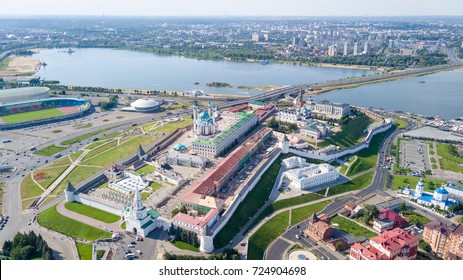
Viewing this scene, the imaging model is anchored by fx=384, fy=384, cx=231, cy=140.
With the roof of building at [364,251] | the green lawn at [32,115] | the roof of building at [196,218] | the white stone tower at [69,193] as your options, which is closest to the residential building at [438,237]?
the roof of building at [364,251]

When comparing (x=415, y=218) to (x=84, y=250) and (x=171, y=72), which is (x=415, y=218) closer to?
(x=84, y=250)

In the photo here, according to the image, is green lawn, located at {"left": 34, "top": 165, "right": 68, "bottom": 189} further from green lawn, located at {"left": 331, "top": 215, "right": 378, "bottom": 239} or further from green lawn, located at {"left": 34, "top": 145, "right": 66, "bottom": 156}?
green lawn, located at {"left": 331, "top": 215, "right": 378, "bottom": 239}

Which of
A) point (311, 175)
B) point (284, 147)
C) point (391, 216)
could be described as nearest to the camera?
point (391, 216)

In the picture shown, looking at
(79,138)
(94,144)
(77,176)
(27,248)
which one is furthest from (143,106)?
(27,248)

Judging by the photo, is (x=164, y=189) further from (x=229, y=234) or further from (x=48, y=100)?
(x=48, y=100)

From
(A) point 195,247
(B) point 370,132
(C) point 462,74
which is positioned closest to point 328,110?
(B) point 370,132

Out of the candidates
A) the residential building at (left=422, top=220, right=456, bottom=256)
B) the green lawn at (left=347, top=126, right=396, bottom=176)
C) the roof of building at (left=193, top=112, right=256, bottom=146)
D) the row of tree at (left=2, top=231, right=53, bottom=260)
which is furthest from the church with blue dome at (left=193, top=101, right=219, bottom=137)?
the residential building at (left=422, top=220, right=456, bottom=256)
